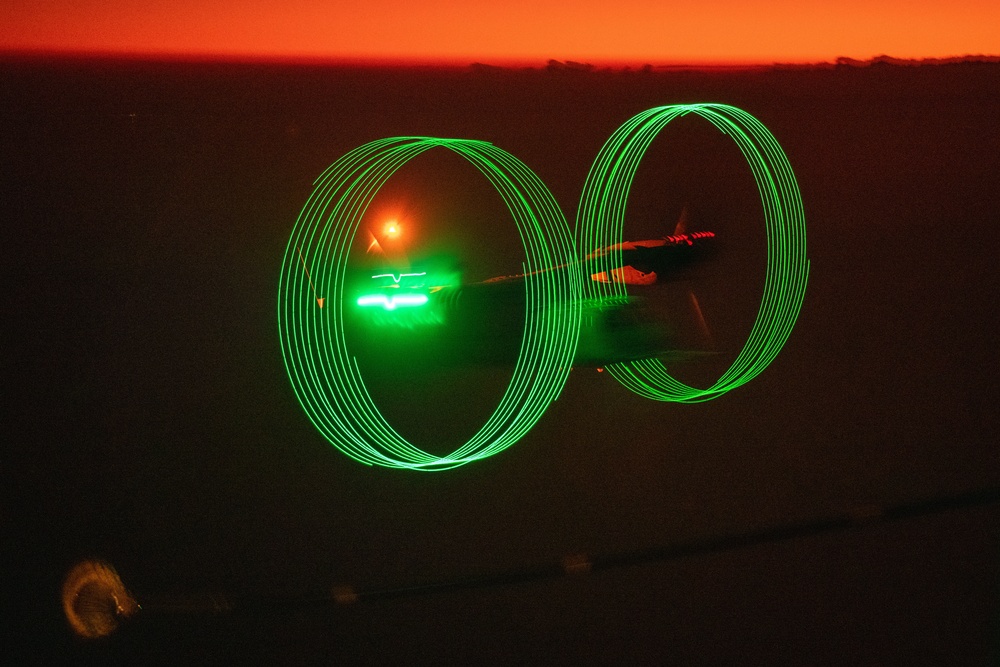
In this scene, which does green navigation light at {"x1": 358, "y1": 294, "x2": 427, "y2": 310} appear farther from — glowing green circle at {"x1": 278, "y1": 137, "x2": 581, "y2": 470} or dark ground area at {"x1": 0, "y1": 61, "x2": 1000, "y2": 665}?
dark ground area at {"x1": 0, "y1": 61, "x2": 1000, "y2": 665}

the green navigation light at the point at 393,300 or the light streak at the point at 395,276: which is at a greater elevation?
the light streak at the point at 395,276

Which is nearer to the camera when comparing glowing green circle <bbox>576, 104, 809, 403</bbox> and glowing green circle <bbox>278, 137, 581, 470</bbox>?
glowing green circle <bbox>278, 137, 581, 470</bbox>

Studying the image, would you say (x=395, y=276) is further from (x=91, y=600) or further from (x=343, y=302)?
(x=91, y=600)

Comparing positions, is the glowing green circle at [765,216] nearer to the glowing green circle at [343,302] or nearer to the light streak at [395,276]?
the glowing green circle at [343,302]

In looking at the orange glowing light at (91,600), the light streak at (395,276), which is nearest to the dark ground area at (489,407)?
the orange glowing light at (91,600)

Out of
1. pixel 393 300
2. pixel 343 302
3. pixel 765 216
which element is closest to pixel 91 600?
pixel 343 302

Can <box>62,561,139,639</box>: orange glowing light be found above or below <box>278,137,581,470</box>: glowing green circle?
below

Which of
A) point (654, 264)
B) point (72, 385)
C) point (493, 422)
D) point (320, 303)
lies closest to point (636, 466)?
point (493, 422)

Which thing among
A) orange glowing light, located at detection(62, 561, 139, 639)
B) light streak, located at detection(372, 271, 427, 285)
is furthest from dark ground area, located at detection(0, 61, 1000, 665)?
light streak, located at detection(372, 271, 427, 285)
